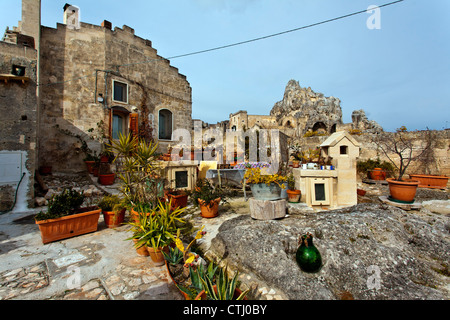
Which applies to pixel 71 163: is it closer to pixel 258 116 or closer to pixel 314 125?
pixel 314 125

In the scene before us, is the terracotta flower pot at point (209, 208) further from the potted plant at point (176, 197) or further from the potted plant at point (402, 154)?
the potted plant at point (402, 154)

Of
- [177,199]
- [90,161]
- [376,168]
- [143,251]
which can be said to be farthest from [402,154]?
[90,161]

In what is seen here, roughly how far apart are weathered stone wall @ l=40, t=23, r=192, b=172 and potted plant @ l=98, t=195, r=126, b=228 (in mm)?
6980

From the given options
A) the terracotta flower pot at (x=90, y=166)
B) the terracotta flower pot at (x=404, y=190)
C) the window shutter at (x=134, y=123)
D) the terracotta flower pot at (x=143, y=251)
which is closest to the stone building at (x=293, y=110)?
the window shutter at (x=134, y=123)

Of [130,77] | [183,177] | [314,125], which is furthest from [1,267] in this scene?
[314,125]

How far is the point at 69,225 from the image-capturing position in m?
4.09

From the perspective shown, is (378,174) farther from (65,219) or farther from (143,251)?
(65,219)

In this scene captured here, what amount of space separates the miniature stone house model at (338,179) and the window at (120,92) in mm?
10814

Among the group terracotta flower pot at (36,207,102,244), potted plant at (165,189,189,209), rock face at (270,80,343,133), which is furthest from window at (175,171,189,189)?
rock face at (270,80,343,133)

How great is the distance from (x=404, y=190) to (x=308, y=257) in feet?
13.5

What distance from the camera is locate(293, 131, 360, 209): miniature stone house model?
18.1 feet

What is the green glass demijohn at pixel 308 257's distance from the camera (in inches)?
114

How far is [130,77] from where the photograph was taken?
11773 mm
